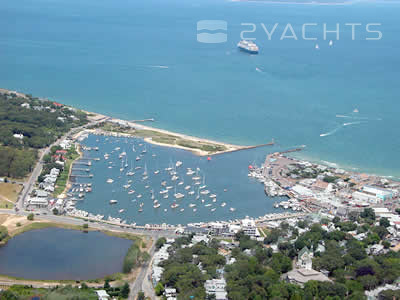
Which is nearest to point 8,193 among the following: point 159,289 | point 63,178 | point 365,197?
point 63,178

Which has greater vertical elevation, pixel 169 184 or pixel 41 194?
pixel 41 194

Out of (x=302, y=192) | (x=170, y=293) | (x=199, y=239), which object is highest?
(x=170, y=293)

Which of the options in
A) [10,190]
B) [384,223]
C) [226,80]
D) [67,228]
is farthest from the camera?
[226,80]

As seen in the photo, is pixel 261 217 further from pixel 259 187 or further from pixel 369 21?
pixel 369 21

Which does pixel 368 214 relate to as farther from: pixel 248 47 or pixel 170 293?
pixel 248 47

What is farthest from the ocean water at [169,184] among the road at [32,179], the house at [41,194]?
the road at [32,179]

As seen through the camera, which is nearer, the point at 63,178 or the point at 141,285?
the point at 141,285

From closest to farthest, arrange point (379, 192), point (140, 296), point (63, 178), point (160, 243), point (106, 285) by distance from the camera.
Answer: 1. point (140, 296)
2. point (106, 285)
3. point (160, 243)
4. point (379, 192)
5. point (63, 178)

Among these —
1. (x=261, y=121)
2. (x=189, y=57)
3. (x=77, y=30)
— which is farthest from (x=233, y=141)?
(x=77, y=30)
